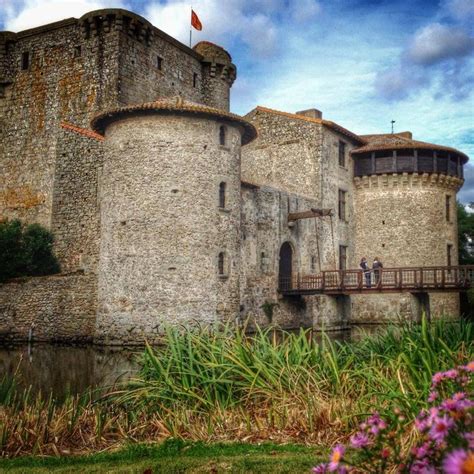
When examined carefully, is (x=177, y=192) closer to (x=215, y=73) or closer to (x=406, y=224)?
(x=215, y=73)

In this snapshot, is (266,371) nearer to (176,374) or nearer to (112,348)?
(176,374)

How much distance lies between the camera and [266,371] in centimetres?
754

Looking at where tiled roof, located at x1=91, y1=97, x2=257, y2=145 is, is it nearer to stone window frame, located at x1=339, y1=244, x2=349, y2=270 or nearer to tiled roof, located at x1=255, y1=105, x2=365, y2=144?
tiled roof, located at x1=255, y1=105, x2=365, y2=144

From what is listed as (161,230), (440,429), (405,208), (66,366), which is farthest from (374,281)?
(440,429)

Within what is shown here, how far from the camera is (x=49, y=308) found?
2155 centimetres

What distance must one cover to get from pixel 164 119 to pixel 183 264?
4692 mm

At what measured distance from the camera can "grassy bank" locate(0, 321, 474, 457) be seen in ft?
21.4

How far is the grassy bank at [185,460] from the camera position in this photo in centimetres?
546

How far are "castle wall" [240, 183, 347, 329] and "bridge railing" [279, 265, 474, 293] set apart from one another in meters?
0.51

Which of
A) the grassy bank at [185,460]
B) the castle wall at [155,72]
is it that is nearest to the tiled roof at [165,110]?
the castle wall at [155,72]

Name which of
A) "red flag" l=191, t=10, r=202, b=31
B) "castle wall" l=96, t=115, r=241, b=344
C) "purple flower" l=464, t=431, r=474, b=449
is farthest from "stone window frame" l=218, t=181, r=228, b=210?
"purple flower" l=464, t=431, r=474, b=449

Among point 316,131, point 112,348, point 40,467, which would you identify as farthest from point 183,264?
point 40,467

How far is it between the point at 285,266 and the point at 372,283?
3755 millimetres

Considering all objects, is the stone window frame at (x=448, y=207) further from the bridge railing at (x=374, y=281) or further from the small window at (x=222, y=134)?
the small window at (x=222, y=134)
